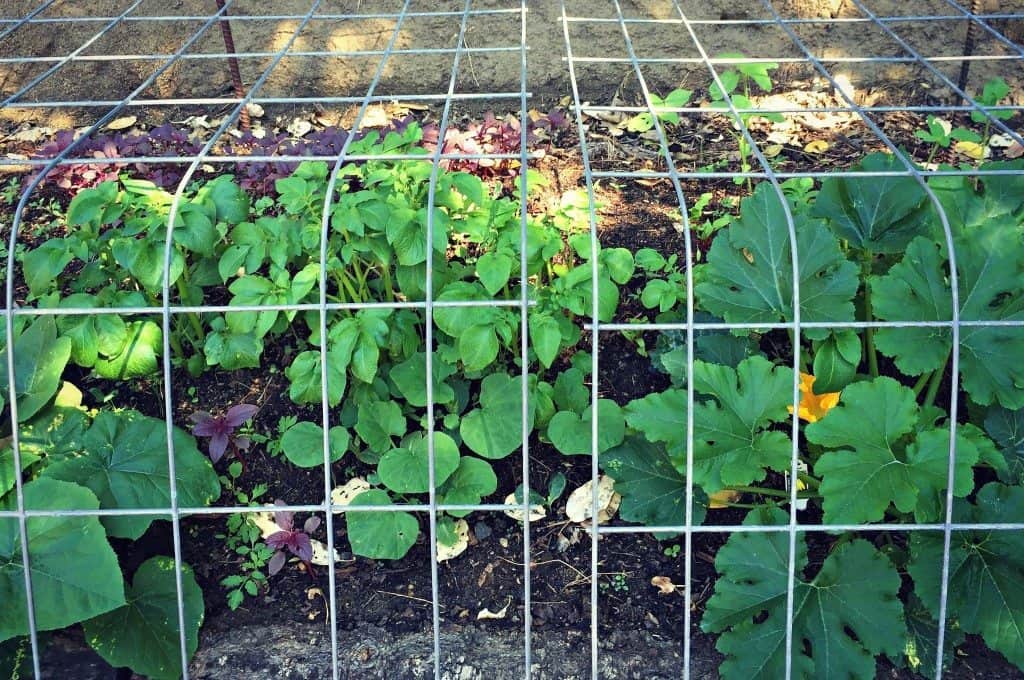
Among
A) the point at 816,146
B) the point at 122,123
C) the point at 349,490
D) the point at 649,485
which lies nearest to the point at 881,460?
the point at 649,485

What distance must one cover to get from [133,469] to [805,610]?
5.65 feet

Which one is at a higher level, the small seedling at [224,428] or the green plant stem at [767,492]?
the small seedling at [224,428]

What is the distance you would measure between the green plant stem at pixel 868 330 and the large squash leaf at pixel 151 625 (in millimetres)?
1917

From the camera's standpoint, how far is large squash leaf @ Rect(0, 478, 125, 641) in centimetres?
222

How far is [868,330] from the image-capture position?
2.79 meters

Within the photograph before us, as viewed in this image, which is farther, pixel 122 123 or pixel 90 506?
pixel 122 123

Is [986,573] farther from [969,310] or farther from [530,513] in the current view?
[530,513]

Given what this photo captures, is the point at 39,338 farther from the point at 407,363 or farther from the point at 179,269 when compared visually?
the point at 407,363

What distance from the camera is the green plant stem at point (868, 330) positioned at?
2736mm

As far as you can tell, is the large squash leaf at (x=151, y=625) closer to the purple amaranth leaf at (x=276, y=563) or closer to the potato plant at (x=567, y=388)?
the potato plant at (x=567, y=388)

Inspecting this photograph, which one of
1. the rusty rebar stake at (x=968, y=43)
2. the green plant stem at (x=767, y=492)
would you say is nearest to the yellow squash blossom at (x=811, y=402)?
the green plant stem at (x=767, y=492)

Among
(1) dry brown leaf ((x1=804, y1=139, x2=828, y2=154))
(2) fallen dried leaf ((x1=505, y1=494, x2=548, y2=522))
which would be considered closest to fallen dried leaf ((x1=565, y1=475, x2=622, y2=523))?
(2) fallen dried leaf ((x1=505, y1=494, x2=548, y2=522))

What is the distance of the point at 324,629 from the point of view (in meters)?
2.50

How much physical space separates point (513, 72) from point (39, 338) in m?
2.50
